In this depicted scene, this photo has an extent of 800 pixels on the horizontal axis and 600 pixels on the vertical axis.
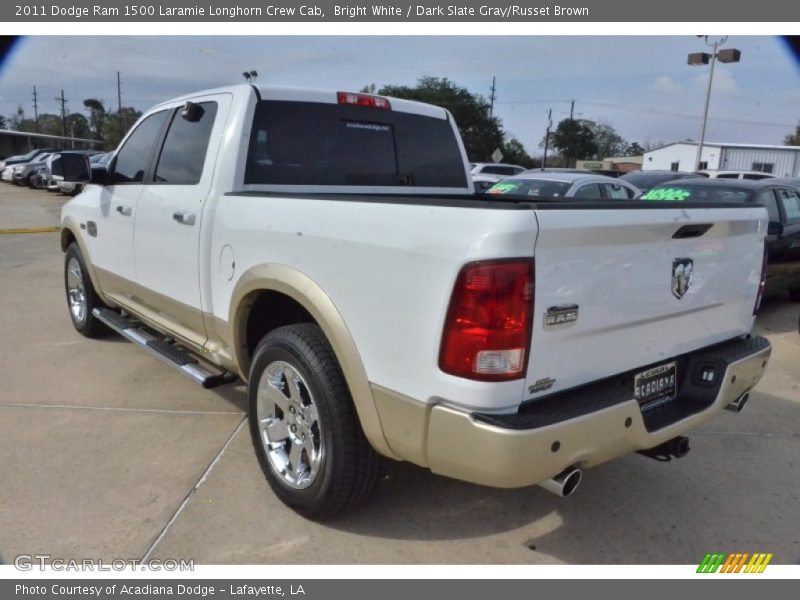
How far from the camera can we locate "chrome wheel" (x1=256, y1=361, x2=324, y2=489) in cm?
283

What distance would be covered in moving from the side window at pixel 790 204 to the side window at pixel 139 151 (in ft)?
23.5

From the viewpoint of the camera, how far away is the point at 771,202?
752 cm

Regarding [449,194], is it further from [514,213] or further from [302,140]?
[514,213]

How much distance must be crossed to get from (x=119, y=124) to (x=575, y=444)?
8071 centimetres

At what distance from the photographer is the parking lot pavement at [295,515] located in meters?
2.77

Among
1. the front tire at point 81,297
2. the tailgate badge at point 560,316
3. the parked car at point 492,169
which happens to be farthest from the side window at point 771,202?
the parked car at point 492,169

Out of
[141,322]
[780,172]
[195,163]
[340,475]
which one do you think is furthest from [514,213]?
[780,172]

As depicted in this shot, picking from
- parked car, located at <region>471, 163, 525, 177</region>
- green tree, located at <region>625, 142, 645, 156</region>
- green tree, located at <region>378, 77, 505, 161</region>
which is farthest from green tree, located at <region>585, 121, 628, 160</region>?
parked car, located at <region>471, 163, 525, 177</region>

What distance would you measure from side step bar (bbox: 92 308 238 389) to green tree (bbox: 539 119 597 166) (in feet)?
259

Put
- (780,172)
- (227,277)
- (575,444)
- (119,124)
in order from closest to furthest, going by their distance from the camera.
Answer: (575,444)
(227,277)
(780,172)
(119,124)

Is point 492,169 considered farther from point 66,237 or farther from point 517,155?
point 517,155

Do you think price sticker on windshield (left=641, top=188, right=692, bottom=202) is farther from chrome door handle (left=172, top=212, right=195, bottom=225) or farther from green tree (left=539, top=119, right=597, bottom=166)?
green tree (left=539, top=119, right=597, bottom=166)

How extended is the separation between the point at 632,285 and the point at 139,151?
11.4ft

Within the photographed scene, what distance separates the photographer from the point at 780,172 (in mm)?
45594
